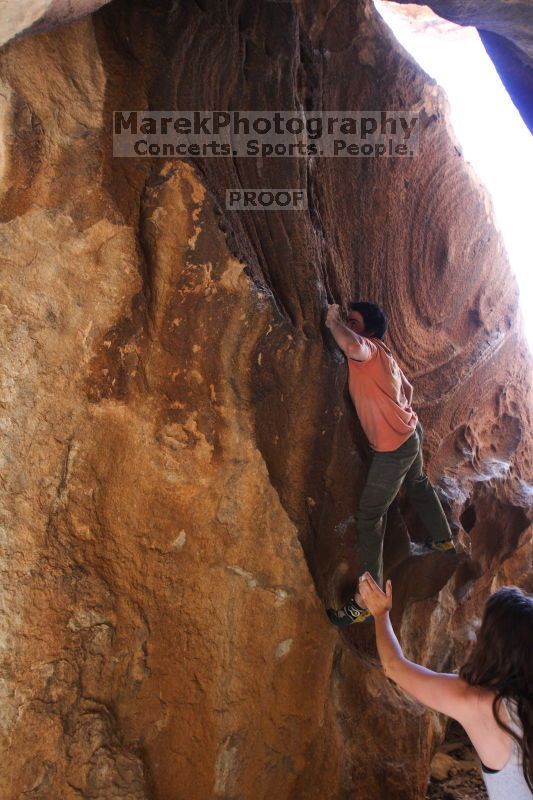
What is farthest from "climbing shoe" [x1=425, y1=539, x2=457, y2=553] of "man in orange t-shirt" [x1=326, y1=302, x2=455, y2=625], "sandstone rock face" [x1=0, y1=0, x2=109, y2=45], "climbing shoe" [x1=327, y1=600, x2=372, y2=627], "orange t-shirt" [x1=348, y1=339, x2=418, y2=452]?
"sandstone rock face" [x1=0, y1=0, x2=109, y2=45]

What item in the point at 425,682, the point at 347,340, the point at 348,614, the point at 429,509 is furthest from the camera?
the point at 429,509

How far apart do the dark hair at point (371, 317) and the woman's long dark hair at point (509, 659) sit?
1.36 metres

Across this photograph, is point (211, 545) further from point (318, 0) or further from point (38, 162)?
point (318, 0)

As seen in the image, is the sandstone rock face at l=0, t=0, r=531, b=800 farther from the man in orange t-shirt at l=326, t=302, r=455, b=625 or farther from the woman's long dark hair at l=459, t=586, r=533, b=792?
the woman's long dark hair at l=459, t=586, r=533, b=792

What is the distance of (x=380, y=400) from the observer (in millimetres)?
2861

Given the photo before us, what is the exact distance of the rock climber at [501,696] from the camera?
5.33 ft

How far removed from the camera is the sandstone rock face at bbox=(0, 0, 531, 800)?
2186mm

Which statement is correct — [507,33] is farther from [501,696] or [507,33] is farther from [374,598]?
[501,696]

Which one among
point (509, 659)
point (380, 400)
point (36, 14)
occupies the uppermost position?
point (36, 14)

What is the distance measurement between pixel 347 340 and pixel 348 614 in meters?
1.13

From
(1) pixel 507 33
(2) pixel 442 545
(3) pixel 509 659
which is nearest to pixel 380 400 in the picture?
(2) pixel 442 545

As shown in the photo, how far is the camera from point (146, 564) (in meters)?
2.46

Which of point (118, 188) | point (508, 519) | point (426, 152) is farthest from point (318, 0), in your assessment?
point (508, 519)

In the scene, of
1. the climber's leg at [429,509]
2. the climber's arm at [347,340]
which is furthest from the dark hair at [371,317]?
the climber's leg at [429,509]
